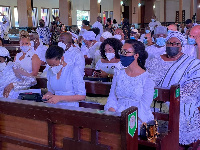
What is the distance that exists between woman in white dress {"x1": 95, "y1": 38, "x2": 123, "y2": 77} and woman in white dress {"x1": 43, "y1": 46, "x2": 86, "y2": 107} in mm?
1648

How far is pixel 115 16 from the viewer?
27250mm

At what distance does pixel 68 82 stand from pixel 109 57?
199 centimetres

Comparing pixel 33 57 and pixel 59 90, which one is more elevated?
pixel 33 57

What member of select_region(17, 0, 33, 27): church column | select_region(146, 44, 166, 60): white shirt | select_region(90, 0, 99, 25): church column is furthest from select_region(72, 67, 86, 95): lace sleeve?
select_region(90, 0, 99, 25): church column

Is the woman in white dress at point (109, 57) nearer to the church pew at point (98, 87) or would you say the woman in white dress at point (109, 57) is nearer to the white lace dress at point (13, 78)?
the church pew at point (98, 87)

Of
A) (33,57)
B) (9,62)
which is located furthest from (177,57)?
(33,57)

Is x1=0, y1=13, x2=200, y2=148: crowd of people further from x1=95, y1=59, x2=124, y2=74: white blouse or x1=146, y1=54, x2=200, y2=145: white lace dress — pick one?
x1=95, y1=59, x2=124, y2=74: white blouse

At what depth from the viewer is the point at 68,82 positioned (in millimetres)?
3557

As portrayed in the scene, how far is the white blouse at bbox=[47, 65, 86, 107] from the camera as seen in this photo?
3506mm

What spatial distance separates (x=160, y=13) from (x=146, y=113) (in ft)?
116

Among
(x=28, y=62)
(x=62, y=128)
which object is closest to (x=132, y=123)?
(x=62, y=128)

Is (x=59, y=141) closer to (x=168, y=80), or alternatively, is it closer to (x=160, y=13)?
(x=168, y=80)

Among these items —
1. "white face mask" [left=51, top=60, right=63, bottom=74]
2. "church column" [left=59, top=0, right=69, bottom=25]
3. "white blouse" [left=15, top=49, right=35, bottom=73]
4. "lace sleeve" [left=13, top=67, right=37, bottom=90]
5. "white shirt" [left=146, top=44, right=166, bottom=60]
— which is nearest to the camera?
"white face mask" [left=51, top=60, right=63, bottom=74]

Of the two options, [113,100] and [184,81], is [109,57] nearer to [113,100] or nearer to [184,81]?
[184,81]
